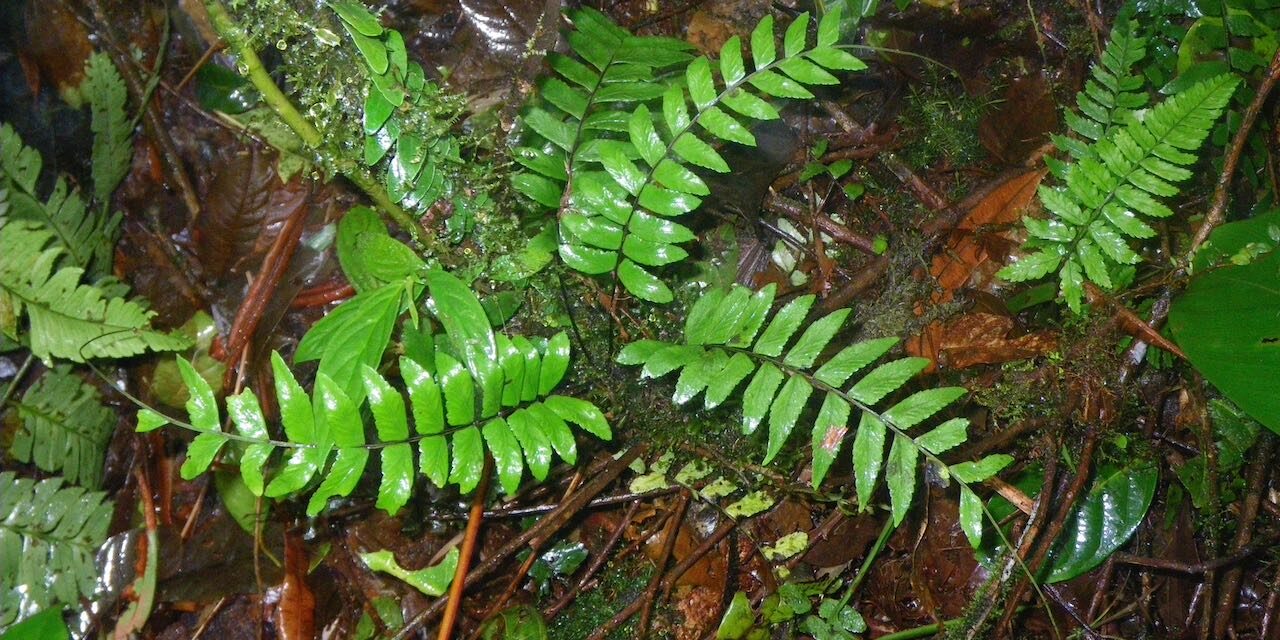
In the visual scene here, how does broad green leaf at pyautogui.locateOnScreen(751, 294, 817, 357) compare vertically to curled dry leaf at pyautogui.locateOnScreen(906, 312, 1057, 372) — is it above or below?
below

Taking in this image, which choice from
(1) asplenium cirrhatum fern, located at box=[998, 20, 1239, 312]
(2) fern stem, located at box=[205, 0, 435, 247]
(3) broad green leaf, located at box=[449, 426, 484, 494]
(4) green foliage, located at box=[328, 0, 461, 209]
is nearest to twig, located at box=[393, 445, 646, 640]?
(3) broad green leaf, located at box=[449, 426, 484, 494]

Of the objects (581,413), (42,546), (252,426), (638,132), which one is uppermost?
(638,132)

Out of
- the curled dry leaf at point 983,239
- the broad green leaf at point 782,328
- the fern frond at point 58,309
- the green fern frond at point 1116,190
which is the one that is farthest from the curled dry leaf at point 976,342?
the fern frond at point 58,309

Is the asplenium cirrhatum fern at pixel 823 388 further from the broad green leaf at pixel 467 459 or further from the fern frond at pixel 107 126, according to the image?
the fern frond at pixel 107 126

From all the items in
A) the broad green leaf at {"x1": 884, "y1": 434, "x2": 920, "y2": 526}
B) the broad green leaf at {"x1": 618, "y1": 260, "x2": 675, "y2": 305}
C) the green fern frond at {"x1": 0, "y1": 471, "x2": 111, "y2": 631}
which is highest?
the broad green leaf at {"x1": 618, "y1": 260, "x2": 675, "y2": 305}

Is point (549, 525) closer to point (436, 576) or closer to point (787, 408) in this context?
point (436, 576)

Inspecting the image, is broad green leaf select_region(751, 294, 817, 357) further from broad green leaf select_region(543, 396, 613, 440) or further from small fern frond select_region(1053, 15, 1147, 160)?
small fern frond select_region(1053, 15, 1147, 160)

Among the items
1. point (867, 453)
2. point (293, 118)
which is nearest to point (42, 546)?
point (293, 118)
